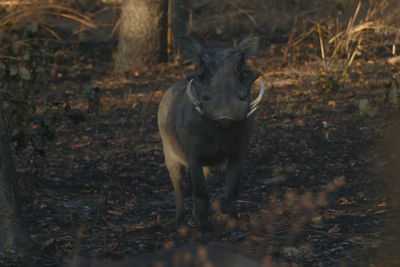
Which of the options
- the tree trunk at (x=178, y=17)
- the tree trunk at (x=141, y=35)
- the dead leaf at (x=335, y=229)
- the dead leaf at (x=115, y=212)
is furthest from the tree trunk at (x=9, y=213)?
the tree trunk at (x=178, y=17)

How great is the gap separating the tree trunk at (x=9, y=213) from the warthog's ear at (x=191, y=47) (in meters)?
1.35

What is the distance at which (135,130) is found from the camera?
8.96 m

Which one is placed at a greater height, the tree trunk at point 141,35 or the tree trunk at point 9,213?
the tree trunk at point 141,35

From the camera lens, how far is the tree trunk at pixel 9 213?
15.6 ft

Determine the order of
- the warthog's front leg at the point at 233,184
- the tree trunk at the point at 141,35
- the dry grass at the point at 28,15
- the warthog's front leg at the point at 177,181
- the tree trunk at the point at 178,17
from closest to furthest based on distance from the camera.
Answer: the warthog's front leg at the point at 233,184 → the warthog's front leg at the point at 177,181 → the dry grass at the point at 28,15 → the tree trunk at the point at 141,35 → the tree trunk at the point at 178,17

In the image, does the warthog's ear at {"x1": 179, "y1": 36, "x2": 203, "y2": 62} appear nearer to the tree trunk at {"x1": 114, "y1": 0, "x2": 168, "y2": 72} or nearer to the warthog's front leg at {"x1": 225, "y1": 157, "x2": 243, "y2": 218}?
the warthog's front leg at {"x1": 225, "y1": 157, "x2": 243, "y2": 218}

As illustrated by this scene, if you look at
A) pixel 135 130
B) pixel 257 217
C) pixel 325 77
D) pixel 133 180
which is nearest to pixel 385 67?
pixel 325 77

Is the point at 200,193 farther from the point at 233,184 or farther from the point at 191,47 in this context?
the point at 191,47

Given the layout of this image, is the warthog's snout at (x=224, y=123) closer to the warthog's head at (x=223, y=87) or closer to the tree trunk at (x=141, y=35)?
the warthog's head at (x=223, y=87)

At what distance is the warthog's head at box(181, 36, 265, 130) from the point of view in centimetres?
502

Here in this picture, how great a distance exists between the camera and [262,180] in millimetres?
7059

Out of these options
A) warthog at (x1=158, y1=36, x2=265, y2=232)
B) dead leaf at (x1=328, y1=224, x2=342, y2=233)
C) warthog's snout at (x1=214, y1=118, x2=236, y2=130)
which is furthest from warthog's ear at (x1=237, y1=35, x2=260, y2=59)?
dead leaf at (x1=328, y1=224, x2=342, y2=233)

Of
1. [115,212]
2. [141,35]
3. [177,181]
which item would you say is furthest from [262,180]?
[141,35]

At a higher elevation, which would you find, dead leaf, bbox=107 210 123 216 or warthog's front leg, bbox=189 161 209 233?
warthog's front leg, bbox=189 161 209 233
